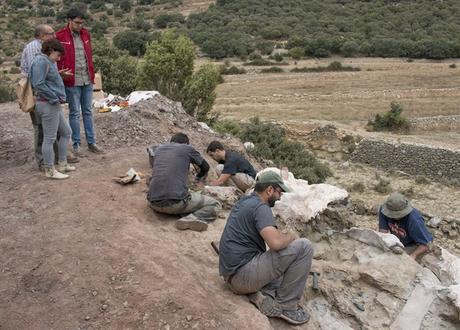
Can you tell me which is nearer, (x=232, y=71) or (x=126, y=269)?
(x=126, y=269)

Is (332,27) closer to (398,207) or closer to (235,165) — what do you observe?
(235,165)

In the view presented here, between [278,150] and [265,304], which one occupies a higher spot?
[265,304]

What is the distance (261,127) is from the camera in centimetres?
1641

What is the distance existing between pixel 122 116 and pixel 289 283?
22.3 ft

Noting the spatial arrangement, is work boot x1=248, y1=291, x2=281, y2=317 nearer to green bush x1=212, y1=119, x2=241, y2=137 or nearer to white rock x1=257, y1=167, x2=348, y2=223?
white rock x1=257, y1=167, x2=348, y2=223

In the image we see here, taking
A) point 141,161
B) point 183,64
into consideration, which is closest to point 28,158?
point 141,161

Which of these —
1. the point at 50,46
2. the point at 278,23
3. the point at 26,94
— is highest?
the point at 50,46

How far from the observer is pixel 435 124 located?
2416 centimetres

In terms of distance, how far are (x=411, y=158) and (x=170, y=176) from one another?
573 inches

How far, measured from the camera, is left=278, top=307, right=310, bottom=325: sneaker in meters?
4.99

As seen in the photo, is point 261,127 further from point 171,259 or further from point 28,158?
point 171,259

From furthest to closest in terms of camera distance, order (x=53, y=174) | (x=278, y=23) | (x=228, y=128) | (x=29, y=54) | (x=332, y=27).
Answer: (x=278, y=23) < (x=332, y=27) < (x=228, y=128) < (x=53, y=174) < (x=29, y=54)

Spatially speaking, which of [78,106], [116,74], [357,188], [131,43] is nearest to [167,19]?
[131,43]

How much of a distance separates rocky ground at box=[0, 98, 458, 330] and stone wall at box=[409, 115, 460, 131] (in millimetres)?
17260
